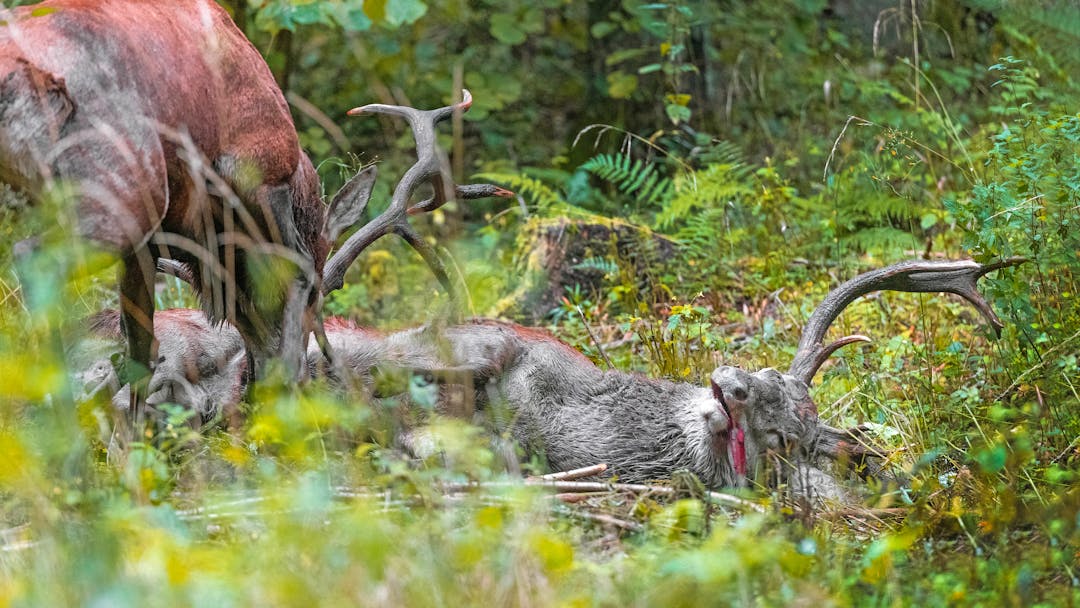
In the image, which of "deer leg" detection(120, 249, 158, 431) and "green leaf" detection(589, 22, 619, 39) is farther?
"green leaf" detection(589, 22, 619, 39)

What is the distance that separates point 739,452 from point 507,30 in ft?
20.6

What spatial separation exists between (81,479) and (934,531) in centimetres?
285

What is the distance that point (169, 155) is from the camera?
4.55 metres

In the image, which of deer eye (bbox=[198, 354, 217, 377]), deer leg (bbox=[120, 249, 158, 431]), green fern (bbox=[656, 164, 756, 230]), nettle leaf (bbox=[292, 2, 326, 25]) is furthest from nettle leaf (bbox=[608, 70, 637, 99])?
deer leg (bbox=[120, 249, 158, 431])

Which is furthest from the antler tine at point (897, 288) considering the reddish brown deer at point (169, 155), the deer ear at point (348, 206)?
the reddish brown deer at point (169, 155)

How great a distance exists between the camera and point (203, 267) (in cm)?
525

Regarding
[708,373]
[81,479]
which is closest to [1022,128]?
[708,373]

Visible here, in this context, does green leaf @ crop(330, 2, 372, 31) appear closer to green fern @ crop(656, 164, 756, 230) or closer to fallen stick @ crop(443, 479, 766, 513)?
green fern @ crop(656, 164, 756, 230)

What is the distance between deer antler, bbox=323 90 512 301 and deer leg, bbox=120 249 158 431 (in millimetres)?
885

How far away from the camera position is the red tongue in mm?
5199

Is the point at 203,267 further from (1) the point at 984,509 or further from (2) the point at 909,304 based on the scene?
(2) the point at 909,304

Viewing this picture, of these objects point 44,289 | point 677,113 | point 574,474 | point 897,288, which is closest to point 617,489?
point 574,474

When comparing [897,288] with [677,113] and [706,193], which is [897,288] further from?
[677,113]

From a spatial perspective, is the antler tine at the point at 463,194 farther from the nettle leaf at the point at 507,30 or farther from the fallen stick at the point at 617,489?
the nettle leaf at the point at 507,30
